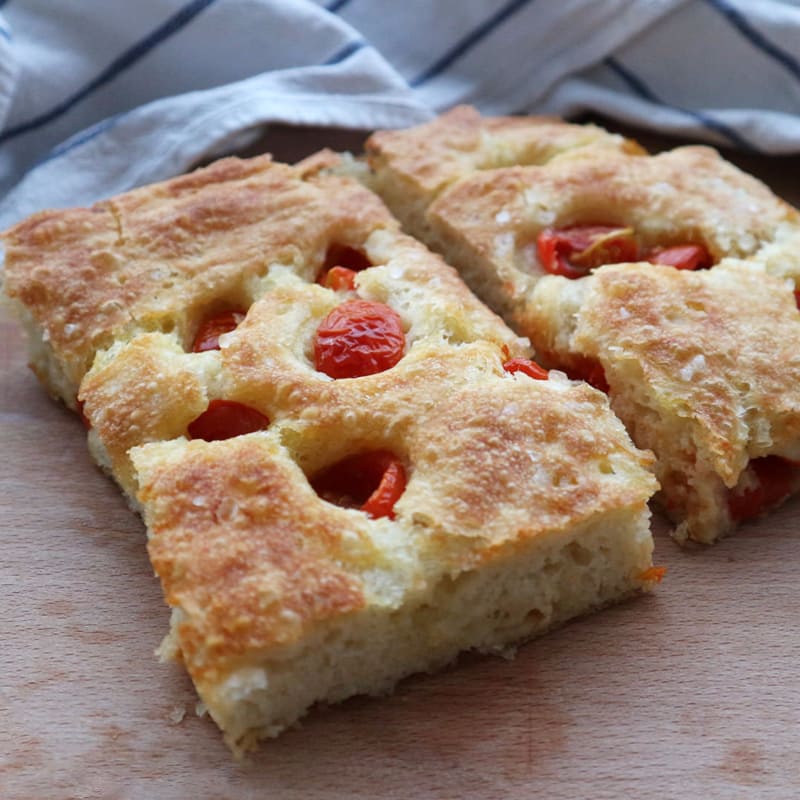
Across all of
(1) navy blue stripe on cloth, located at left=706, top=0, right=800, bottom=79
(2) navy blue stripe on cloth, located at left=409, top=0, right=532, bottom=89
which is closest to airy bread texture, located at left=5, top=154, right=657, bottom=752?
(2) navy blue stripe on cloth, located at left=409, top=0, right=532, bottom=89

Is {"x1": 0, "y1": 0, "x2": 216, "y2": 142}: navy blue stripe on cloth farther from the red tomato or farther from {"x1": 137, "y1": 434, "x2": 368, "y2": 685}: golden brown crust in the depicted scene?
{"x1": 137, "y1": 434, "x2": 368, "y2": 685}: golden brown crust

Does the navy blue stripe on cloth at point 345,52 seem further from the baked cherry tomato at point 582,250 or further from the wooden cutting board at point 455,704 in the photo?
the wooden cutting board at point 455,704

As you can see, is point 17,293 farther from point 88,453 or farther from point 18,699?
point 18,699

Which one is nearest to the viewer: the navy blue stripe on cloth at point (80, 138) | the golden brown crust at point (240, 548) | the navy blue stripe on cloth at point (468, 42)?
the golden brown crust at point (240, 548)

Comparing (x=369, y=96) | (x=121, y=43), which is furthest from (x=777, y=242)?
(x=121, y=43)

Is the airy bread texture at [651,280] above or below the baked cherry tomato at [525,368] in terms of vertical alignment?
above

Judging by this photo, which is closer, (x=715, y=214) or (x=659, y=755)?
(x=659, y=755)

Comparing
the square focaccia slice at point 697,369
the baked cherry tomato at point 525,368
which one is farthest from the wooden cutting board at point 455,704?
the baked cherry tomato at point 525,368

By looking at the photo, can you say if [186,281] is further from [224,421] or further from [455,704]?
[455,704]
